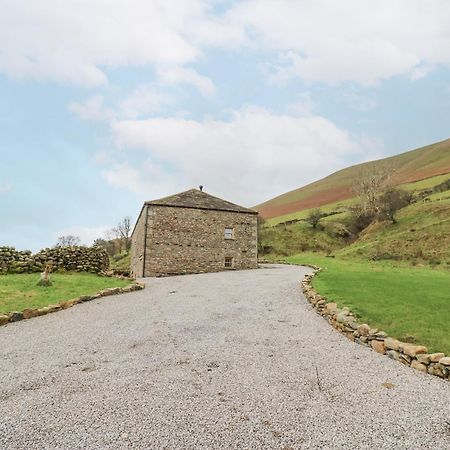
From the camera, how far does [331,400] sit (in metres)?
6.06

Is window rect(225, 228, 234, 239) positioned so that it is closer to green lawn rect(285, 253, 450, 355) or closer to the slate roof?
the slate roof

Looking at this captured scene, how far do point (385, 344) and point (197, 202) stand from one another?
2627cm

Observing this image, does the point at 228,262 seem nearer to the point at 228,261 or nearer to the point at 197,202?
the point at 228,261

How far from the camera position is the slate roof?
3217cm

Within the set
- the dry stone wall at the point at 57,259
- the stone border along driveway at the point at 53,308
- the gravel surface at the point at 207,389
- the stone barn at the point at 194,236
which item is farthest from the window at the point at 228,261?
the gravel surface at the point at 207,389

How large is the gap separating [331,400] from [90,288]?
14.4 meters

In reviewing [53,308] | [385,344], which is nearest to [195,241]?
[53,308]

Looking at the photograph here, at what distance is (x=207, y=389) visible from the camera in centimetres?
634

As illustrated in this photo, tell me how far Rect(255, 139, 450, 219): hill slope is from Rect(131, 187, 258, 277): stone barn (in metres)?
48.3

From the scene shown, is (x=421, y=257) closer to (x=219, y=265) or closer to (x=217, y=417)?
(x=219, y=265)

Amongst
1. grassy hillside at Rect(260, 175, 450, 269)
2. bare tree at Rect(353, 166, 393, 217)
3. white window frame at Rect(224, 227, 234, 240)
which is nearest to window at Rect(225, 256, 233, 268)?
white window frame at Rect(224, 227, 234, 240)

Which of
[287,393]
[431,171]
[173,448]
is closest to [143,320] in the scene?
[287,393]

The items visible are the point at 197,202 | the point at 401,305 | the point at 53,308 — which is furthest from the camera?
the point at 197,202

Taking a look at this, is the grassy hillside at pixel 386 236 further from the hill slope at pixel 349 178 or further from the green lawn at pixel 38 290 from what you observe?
the green lawn at pixel 38 290
